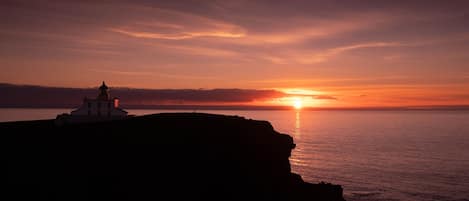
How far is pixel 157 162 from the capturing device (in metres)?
32.4

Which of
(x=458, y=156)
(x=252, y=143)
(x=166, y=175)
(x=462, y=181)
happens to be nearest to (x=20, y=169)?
(x=166, y=175)

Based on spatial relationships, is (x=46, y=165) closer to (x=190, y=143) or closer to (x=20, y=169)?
(x=20, y=169)

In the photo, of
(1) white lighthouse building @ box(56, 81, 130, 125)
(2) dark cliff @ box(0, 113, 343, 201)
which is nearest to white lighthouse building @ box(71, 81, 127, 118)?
(1) white lighthouse building @ box(56, 81, 130, 125)

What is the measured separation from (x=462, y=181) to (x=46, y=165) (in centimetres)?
6533

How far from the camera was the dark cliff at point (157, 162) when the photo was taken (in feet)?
92.3

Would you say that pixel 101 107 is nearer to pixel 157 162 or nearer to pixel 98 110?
pixel 98 110

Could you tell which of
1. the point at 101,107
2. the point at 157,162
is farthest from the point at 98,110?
the point at 157,162

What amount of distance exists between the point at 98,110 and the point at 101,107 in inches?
27.8

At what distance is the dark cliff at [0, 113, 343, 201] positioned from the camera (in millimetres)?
28141

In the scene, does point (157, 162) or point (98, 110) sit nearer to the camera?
point (157, 162)

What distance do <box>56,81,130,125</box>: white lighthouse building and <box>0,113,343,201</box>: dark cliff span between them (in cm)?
1377

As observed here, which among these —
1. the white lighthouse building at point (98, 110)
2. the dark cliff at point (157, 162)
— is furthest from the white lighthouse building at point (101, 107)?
the dark cliff at point (157, 162)

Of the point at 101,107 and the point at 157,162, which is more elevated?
the point at 101,107

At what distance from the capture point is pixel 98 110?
2450 inches
